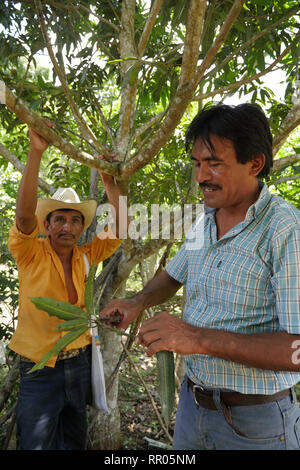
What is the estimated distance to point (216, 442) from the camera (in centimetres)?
126

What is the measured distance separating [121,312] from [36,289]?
2.52 feet

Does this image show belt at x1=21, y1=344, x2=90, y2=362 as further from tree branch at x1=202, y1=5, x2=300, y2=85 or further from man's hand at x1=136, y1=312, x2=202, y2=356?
tree branch at x1=202, y1=5, x2=300, y2=85

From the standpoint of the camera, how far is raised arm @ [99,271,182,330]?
1440 millimetres

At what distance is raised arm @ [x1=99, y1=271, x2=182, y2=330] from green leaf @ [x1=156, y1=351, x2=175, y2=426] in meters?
0.27

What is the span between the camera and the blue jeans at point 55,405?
6.38 ft

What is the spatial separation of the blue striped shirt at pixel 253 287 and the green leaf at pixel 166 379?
0.49 feet

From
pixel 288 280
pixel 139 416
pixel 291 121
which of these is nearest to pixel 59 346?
pixel 288 280

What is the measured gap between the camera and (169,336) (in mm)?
1072

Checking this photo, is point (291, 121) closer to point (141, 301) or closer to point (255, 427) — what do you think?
point (141, 301)

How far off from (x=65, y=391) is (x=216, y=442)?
109 cm

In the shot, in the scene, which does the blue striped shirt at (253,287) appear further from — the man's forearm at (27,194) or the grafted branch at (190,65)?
the man's forearm at (27,194)

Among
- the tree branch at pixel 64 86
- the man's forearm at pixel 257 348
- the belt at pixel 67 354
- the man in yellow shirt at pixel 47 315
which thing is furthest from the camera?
the belt at pixel 67 354

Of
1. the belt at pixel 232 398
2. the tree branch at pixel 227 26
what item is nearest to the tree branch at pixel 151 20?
the tree branch at pixel 227 26
